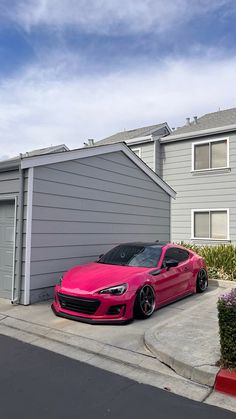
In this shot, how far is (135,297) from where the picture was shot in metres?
6.34

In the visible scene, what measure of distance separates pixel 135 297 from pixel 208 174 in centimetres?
905

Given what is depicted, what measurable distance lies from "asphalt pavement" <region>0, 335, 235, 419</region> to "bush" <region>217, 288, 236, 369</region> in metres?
0.73

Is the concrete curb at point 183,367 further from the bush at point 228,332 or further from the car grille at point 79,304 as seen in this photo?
the car grille at point 79,304

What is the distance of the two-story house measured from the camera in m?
13.8

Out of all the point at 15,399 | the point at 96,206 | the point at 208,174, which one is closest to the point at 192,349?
the point at 15,399

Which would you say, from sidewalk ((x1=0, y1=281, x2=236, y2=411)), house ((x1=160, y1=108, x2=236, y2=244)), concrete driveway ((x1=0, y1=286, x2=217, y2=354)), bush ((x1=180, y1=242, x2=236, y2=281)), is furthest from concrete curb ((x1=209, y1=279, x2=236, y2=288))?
house ((x1=160, y1=108, x2=236, y2=244))

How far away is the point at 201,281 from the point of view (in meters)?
9.01

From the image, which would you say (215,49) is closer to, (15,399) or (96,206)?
(96,206)

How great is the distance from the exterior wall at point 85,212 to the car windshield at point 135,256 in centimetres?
109

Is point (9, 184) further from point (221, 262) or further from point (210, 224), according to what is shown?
point (210, 224)

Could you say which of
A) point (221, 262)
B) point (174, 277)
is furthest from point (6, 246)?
point (221, 262)

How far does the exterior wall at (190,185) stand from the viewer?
45.0ft

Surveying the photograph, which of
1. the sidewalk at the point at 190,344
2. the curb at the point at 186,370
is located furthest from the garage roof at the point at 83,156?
the curb at the point at 186,370

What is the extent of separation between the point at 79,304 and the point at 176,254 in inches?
113
